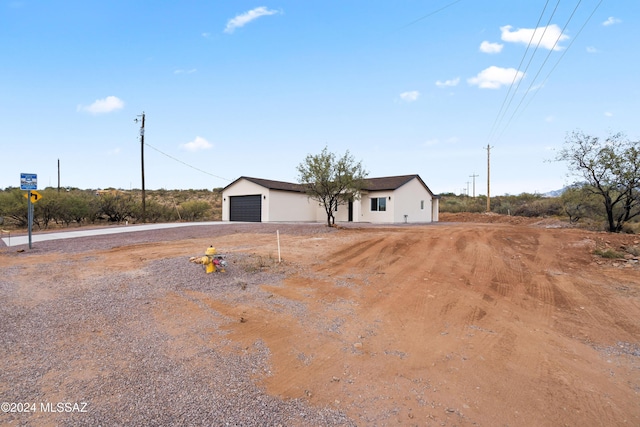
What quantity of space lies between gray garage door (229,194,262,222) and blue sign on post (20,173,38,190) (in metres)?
16.0

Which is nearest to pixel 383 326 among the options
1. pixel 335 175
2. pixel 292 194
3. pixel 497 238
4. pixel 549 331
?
pixel 549 331

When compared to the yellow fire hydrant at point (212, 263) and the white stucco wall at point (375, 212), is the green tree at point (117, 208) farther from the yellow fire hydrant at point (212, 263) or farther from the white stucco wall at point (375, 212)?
the yellow fire hydrant at point (212, 263)

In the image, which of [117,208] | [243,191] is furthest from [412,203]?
[117,208]

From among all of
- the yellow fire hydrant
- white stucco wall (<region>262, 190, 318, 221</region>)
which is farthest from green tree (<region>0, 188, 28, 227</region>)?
the yellow fire hydrant

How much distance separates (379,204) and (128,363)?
81.1 feet

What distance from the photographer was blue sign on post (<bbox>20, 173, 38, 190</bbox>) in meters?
12.4

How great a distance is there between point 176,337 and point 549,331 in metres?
5.43

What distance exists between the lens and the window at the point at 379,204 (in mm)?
27156

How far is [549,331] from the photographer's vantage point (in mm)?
5160

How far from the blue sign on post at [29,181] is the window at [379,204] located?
21227 mm

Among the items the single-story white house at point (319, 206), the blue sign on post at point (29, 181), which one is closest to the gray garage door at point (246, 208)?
the single-story white house at point (319, 206)

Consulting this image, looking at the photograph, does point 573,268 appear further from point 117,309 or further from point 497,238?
point 117,309

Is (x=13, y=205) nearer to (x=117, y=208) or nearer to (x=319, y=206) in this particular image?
(x=117, y=208)

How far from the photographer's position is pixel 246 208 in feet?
94.6
